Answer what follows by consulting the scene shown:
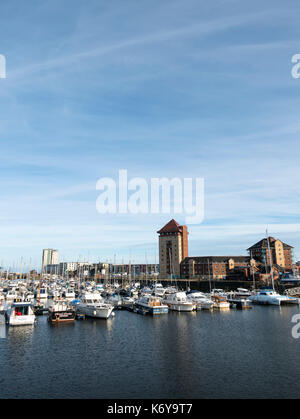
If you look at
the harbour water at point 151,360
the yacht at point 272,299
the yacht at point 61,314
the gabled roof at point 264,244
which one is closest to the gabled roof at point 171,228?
the gabled roof at point 264,244

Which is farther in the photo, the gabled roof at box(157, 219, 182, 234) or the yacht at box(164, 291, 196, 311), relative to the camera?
the gabled roof at box(157, 219, 182, 234)

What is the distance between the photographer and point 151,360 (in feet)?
108

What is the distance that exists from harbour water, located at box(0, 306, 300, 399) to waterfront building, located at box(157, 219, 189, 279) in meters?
132

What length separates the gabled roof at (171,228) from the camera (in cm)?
19000

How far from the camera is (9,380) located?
26750mm

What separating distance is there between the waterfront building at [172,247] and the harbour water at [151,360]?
432 ft

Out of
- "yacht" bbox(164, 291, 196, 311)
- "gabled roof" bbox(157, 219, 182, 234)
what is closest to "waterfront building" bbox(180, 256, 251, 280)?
"gabled roof" bbox(157, 219, 182, 234)

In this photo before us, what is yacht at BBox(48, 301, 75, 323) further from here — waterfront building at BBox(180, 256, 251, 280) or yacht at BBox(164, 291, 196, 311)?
waterfront building at BBox(180, 256, 251, 280)

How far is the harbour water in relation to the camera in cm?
2480

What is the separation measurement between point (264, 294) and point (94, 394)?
2902 inches

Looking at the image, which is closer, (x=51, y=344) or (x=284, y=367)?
(x=284, y=367)

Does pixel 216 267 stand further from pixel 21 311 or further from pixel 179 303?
pixel 21 311
